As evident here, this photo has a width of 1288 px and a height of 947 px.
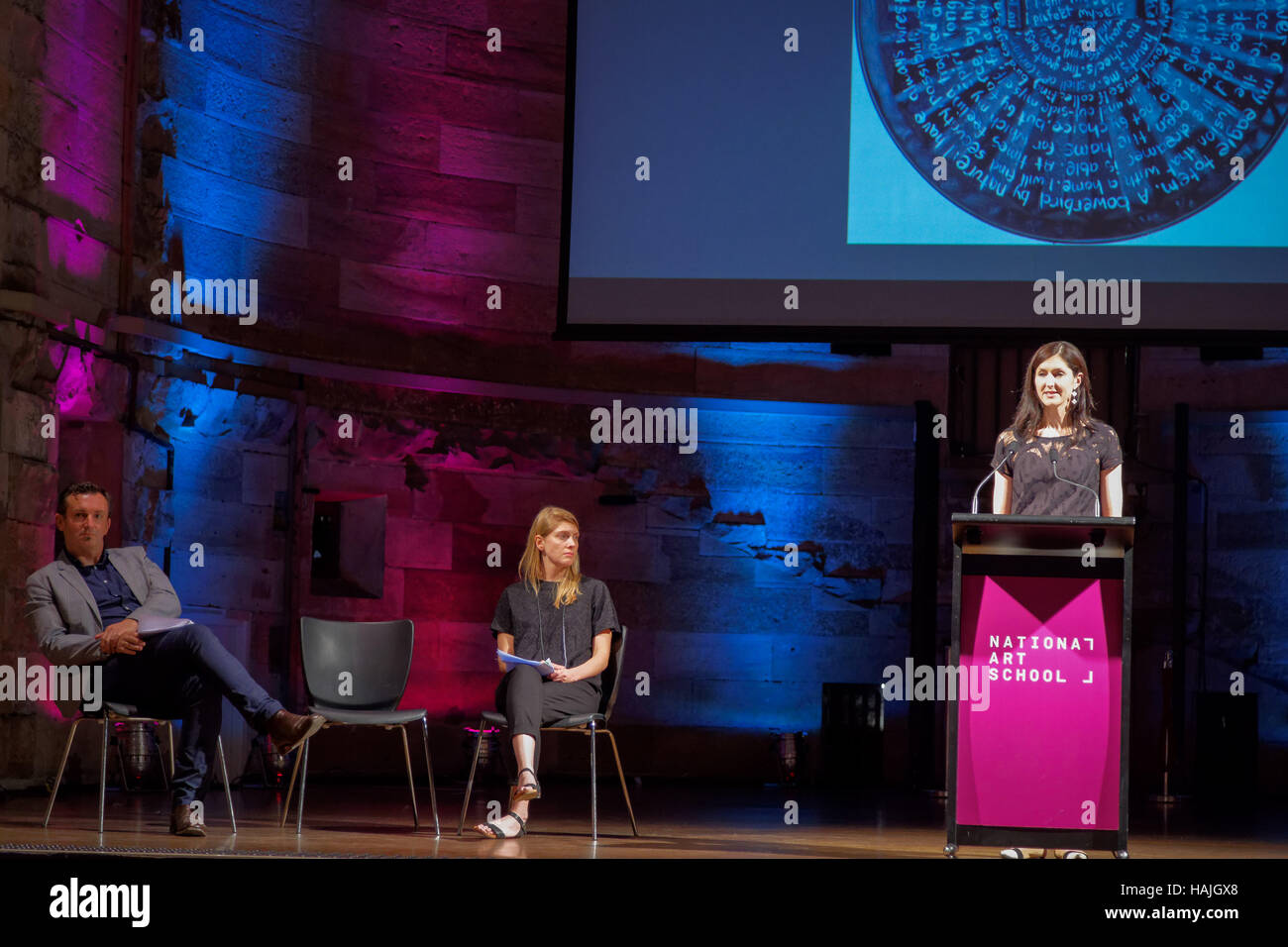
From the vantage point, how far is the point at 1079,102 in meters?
6.85

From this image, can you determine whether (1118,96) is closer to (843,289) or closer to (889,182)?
(889,182)

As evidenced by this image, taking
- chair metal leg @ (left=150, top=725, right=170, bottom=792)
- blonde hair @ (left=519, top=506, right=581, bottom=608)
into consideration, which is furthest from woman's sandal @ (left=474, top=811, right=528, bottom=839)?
chair metal leg @ (left=150, top=725, right=170, bottom=792)

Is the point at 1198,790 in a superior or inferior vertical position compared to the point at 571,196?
inferior

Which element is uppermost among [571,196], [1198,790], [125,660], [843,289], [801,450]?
[571,196]

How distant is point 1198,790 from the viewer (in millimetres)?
7891

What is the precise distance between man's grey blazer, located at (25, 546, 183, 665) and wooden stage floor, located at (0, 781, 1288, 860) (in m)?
0.56

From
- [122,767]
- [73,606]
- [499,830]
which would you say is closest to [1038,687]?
[499,830]

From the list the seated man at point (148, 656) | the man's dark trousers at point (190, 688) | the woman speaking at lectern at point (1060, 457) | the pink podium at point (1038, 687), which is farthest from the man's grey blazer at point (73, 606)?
the woman speaking at lectern at point (1060, 457)

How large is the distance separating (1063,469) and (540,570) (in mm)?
1957
